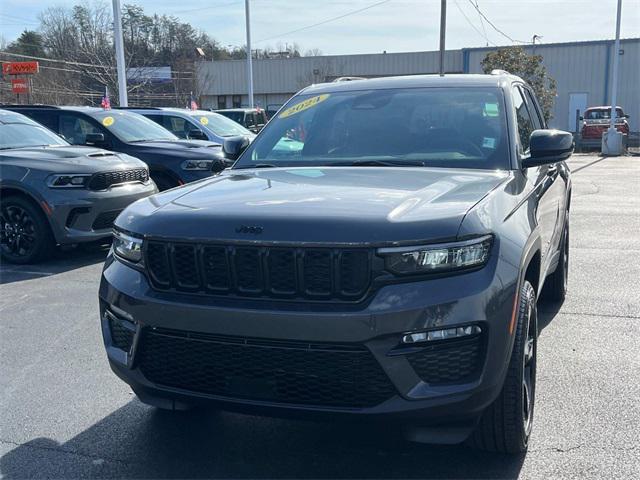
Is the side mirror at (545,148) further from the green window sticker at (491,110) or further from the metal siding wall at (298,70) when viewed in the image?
the metal siding wall at (298,70)

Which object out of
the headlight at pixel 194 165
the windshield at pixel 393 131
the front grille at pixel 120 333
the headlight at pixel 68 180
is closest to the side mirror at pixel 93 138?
the headlight at pixel 194 165

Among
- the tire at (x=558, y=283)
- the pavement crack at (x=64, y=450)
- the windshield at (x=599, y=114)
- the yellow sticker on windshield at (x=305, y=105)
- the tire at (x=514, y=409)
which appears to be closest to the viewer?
the tire at (x=514, y=409)

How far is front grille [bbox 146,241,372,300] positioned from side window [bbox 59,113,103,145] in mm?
7931

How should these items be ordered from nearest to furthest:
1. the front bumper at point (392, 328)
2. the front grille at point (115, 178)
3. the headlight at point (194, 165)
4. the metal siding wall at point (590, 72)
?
the front bumper at point (392, 328)
the front grille at point (115, 178)
the headlight at point (194, 165)
the metal siding wall at point (590, 72)

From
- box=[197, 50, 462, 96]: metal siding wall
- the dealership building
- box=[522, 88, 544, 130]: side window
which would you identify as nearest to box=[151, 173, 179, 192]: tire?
box=[522, 88, 544, 130]: side window

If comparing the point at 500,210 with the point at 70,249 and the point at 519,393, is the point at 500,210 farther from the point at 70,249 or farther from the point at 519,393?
the point at 70,249

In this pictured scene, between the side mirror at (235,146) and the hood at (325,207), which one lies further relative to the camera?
the side mirror at (235,146)

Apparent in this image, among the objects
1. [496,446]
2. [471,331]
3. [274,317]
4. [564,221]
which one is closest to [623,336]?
[564,221]

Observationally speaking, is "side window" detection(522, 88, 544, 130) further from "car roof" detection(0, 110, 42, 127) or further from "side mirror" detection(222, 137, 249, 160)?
"car roof" detection(0, 110, 42, 127)

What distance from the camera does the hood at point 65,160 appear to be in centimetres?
766

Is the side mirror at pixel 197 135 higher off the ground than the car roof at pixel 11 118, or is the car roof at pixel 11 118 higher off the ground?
the car roof at pixel 11 118

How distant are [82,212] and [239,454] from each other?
5079 mm

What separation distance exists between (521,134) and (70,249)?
Result: 6294 millimetres

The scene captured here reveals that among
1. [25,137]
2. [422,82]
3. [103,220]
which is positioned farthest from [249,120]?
[422,82]
